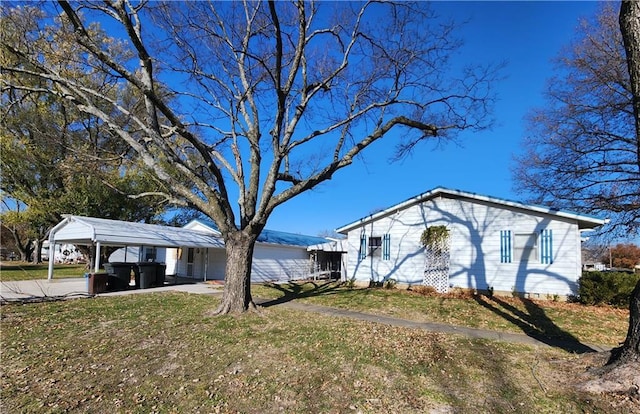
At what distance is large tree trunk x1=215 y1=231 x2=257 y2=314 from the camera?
875cm

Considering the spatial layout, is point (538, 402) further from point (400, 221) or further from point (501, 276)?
point (400, 221)

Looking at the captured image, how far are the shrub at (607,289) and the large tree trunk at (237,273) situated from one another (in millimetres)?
11319

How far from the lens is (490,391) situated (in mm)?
4438

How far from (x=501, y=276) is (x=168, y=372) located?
12.9 meters

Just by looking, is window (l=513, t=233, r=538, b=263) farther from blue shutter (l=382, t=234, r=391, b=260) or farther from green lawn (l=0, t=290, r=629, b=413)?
green lawn (l=0, t=290, r=629, b=413)

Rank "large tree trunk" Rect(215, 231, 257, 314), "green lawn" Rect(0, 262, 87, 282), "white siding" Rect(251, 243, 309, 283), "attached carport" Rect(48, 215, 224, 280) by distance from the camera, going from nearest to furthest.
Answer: "large tree trunk" Rect(215, 231, 257, 314) → "attached carport" Rect(48, 215, 224, 280) → "green lawn" Rect(0, 262, 87, 282) → "white siding" Rect(251, 243, 309, 283)

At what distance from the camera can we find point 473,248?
14.8m

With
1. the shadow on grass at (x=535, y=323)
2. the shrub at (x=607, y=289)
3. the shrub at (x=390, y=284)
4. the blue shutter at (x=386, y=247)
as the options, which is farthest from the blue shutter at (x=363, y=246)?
the shrub at (x=607, y=289)

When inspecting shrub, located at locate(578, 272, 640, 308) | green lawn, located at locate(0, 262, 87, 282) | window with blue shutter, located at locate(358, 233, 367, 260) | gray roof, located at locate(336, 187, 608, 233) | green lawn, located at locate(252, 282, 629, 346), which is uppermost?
gray roof, located at locate(336, 187, 608, 233)

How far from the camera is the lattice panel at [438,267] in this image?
1508 centimetres

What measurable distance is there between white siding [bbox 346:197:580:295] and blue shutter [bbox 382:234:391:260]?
174mm

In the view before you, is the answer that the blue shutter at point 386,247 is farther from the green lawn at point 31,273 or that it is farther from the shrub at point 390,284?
the green lawn at point 31,273

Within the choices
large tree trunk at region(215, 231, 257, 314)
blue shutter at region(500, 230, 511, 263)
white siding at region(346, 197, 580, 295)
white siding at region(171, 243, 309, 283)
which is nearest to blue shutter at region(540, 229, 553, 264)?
white siding at region(346, 197, 580, 295)

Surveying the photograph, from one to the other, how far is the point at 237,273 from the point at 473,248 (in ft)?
33.8
